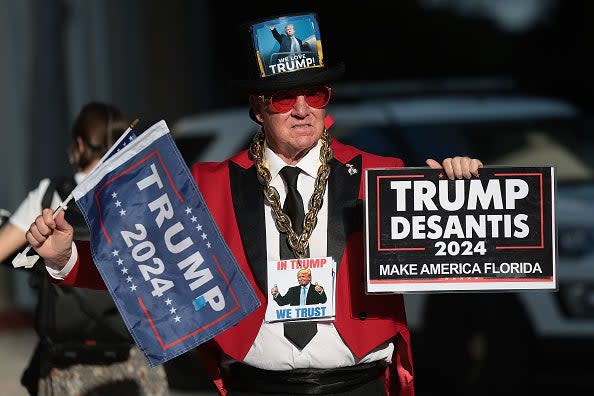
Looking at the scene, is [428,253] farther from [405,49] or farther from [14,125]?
[405,49]

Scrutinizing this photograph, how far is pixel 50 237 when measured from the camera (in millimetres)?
4832

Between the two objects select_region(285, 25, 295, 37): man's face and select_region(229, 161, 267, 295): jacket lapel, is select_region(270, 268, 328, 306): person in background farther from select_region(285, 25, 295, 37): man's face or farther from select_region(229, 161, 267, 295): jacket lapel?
select_region(285, 25, 295, 37): man's face

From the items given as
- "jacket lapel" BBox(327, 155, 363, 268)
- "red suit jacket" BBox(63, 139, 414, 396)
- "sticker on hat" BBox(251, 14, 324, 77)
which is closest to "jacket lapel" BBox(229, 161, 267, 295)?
"red suit jacket" BBox(63, 139, 414, 396)

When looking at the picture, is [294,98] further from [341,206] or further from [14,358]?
[14,358]

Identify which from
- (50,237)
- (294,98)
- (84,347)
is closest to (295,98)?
(294,98)

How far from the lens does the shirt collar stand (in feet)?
16.2

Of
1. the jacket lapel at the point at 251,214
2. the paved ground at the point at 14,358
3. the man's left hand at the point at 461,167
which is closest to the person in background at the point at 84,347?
the jacket lapel at the point at 251,214

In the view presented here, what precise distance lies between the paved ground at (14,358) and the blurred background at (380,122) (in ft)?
0.11

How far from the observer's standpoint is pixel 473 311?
29.8 ft

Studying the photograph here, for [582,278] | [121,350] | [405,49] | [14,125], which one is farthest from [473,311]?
[405,49]

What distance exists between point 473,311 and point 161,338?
454cm

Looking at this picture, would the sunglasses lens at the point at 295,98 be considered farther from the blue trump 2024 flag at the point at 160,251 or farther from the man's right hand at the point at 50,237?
the man's right hand at the point at 50,237

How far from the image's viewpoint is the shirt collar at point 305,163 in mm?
4934

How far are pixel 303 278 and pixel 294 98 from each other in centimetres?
57
